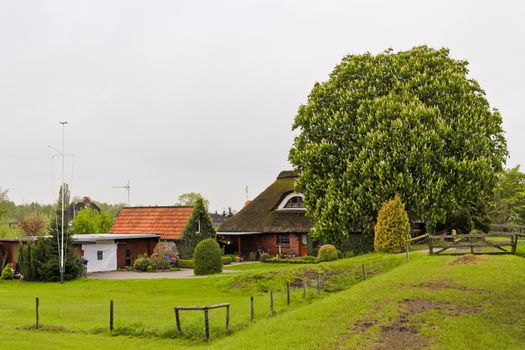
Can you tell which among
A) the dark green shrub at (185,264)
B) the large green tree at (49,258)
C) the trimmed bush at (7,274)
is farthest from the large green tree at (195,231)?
the trimmed bush at (7,274)

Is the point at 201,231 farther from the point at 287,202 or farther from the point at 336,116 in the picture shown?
the point at 336,116

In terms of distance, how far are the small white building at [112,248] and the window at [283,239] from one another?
35.0ft

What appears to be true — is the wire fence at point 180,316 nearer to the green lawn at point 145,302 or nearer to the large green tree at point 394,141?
the green lawn at point 145,302

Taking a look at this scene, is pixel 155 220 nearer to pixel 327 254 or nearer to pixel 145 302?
pixel 327 254

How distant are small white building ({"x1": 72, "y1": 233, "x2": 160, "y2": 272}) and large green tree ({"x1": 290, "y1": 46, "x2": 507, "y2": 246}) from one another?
15281 millimetres

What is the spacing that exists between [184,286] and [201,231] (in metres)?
17.6

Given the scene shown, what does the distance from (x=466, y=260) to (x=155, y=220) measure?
31090mm

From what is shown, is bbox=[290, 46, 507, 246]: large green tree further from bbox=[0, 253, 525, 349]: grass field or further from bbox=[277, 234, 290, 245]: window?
bbox=[277, 234, 290, 245]: window

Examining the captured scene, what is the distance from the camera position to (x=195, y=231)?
155 ft

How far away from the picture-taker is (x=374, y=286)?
22203 mm

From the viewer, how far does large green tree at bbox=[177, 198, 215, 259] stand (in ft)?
153

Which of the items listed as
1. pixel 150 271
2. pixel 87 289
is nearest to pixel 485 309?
pixel 87 289

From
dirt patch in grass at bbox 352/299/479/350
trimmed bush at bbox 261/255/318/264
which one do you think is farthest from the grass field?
trimmed bush at bbox 261/255/318/264

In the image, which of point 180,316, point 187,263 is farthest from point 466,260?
point 187,263
